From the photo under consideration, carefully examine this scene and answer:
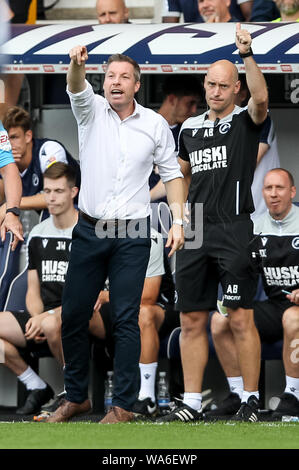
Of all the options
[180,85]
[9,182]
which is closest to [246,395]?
[9,182]

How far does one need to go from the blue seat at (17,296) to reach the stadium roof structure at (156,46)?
5.70ft

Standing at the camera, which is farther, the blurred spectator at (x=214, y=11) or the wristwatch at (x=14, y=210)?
the blurred spectator at (x=214, y=11)

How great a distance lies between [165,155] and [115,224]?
0.57m

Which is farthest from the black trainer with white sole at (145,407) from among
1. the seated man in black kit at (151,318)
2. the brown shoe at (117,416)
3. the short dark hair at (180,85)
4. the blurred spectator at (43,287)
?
the short dark hair at (180,85)

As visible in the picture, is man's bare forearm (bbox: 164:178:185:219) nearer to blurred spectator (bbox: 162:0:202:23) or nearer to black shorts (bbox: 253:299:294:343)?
Answer: black shorts (bbox: 253:299:294:343)

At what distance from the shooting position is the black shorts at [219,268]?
23.8ft

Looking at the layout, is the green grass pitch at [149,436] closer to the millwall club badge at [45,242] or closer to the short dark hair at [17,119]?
the millwall club badge at [45,242]

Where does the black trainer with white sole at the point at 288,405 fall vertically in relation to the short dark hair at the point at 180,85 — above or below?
below

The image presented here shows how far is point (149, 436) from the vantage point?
19.0 ft

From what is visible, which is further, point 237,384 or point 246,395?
point 237,384

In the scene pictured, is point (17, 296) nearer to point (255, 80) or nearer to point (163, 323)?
Answer: point (163, 323)

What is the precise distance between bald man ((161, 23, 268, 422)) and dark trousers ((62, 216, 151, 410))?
0.61 m

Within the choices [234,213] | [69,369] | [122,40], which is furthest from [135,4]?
[69,369]
